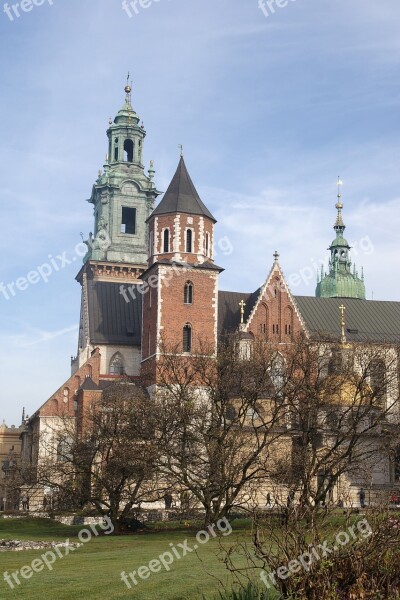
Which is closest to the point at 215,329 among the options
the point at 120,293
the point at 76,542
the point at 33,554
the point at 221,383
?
the point at 120,293

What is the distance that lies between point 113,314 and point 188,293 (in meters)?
9.93

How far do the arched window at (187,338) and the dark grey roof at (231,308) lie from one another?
14.5ft

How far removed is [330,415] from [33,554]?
59.2ft

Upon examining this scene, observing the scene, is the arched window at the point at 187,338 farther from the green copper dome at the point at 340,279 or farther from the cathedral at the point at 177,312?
the green copper dome at the point at 340,279

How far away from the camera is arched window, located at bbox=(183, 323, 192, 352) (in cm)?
6028

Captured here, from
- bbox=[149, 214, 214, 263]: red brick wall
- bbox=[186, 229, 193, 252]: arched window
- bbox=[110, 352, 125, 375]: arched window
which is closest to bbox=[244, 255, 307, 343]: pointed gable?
bbox=[149, 214, 214, 263]: red brick wall

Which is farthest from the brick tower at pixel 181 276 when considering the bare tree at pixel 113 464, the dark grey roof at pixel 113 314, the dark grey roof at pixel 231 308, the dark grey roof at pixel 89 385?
the bare tree at pixel 113 464

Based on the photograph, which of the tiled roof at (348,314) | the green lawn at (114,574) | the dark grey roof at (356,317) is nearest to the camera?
the green lawn at (114,574)

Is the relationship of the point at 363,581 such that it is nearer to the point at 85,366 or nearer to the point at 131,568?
the point at 131,568

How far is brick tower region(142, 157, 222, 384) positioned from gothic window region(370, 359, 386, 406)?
19.1 meters

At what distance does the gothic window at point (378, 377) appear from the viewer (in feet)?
128

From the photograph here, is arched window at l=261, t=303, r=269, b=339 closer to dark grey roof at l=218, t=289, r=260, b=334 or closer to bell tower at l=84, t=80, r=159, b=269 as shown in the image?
dark grey roof at l=218, t=289, r=260, b=334

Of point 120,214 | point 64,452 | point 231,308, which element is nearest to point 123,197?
point 120,214

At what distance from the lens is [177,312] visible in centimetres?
6059
